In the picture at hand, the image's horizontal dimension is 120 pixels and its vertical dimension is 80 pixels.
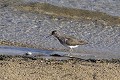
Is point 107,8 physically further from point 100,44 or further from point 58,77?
point 58,77

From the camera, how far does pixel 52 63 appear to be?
35.0ft

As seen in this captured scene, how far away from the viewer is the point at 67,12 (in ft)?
62.3

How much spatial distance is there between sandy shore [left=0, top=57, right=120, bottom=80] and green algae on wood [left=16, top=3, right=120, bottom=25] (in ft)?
23.1

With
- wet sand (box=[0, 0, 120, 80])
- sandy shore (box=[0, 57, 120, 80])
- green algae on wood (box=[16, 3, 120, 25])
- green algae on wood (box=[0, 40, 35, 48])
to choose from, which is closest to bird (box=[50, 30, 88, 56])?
wet sand (box=[0, 0, 120, 80])

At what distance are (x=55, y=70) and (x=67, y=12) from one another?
30.8 ft

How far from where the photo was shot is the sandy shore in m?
9.12

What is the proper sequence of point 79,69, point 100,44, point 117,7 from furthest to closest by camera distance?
point 117,7, point 100,44, point 79,69

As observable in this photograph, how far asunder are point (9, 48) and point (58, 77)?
385 centimetres

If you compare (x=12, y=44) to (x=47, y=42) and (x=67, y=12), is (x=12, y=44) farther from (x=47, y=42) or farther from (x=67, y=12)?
(x=67, y=12)

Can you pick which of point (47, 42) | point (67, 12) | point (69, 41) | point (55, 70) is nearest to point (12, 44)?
point (47, 42)

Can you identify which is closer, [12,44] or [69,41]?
[69,41]

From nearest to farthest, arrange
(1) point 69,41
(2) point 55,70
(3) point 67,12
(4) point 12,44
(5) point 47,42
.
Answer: (2) point 55,70
(1) point 69,41
(4) point 12,44
(5) point 47,42
(3) point 67,12

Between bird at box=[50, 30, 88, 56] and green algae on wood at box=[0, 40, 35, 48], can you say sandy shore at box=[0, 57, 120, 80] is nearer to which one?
bird at box=[50, 30, 88, 56]

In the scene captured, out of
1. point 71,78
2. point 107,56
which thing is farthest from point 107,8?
point 71,78
